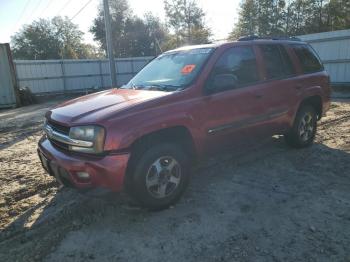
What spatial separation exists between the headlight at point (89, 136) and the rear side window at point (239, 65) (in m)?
1.74

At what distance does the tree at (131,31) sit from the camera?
45.9 m

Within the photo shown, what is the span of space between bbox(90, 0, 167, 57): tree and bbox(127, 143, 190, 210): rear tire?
42890 millimetres

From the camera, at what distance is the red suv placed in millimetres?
3412

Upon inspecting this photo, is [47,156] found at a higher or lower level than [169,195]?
higher

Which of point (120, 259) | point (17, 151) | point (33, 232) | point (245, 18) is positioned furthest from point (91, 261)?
point (245, 18)

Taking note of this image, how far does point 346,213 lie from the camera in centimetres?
364

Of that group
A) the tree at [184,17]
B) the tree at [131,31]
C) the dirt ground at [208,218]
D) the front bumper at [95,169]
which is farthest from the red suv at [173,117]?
the tree at [131,31]

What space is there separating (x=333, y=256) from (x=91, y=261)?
2.15m

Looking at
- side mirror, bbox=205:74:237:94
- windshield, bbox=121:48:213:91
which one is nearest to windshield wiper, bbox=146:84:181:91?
windshield, bbox=121:48:213:91

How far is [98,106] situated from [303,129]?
3.81 meters

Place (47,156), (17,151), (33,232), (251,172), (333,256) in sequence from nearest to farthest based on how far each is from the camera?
1. (333,256)
2. (33,232)
3. (47,156)
4. (251,172)
5. (17,151)

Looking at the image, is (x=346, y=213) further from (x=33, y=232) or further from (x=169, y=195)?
(x=33, y=232)

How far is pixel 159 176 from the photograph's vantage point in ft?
12.4

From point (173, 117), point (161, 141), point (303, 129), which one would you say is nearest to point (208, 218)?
point (161, 141)
